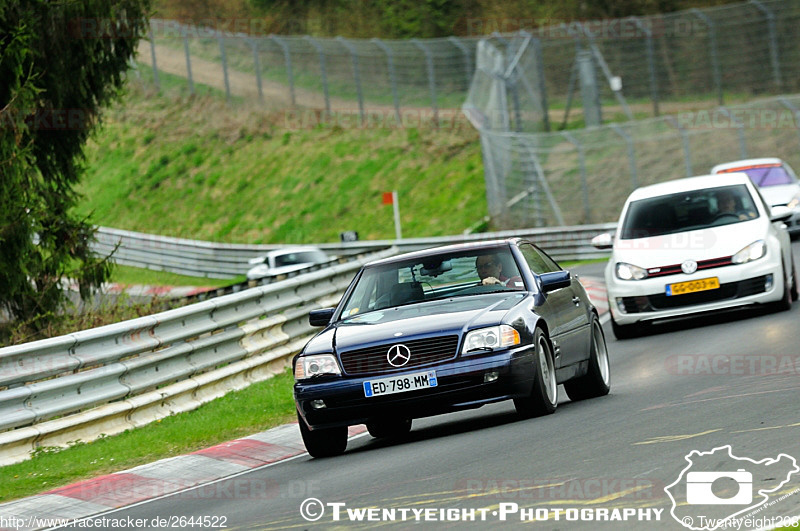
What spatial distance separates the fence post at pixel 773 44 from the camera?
43.0 meters

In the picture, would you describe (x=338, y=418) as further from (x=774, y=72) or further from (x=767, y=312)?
(x=774, y=72)

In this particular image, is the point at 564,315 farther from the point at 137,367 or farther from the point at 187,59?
the point at 187,59

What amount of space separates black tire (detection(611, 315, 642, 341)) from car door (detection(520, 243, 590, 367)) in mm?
4164

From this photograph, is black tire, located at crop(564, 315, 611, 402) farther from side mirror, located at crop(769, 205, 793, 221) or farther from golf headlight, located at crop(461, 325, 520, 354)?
side mirror, located at crop(769, 205, 793, 221)

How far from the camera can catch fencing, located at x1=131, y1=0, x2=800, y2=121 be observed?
4388 centimetres

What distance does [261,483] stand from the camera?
889 centimetres

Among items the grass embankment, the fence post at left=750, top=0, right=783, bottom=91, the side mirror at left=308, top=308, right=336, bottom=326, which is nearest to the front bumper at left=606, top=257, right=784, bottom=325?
the side mirror at left=308, top=308, right=336, bottom=326

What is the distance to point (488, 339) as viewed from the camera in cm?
949

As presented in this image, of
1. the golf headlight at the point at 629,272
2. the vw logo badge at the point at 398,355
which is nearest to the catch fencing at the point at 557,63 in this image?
the golf headlight at the point at 629,272

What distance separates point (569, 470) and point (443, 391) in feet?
6.66

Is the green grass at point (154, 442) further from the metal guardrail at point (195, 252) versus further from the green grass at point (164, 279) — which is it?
the green grass at point (164, 279)

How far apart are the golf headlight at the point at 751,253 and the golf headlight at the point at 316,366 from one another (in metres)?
6.82

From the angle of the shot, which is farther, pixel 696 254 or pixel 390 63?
pixel 390 63

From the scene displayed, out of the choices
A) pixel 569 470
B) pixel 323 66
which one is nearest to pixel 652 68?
pixel 323 66
